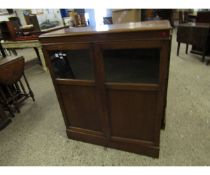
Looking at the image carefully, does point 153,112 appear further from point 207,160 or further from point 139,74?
point 207,160

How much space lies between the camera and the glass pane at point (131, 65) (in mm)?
A: 1182

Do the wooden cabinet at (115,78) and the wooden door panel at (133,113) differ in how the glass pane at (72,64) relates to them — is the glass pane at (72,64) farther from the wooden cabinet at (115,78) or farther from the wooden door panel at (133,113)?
the wooden door panel at (133,113)

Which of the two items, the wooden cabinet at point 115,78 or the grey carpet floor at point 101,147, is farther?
the grey carpet floor at point 101,147

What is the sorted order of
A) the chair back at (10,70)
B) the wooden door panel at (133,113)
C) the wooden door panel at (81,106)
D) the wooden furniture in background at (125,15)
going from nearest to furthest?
1. the wooden door panel at (133,113)
2. the wooden door panel at (81,106)
3. the chair back at (10,70)
4. the wooden furniture in background at (125,15)

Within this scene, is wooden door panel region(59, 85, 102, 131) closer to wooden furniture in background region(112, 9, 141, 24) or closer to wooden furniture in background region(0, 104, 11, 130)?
wooden furniture in background region(0, 104, 11, 130)

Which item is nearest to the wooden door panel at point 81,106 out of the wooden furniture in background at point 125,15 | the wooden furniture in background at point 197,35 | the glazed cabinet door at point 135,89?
the glazed cabinet door at point 135,89

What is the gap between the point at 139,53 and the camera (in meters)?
1.18

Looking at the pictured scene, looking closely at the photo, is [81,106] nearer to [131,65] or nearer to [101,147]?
[101,147]

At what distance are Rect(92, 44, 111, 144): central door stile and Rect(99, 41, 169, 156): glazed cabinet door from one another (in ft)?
0.08

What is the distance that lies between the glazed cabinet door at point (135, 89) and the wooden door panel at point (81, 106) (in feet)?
0.49

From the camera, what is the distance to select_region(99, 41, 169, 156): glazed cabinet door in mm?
1156

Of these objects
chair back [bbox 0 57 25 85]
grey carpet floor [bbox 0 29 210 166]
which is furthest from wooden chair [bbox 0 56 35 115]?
grey carpet floor [bbox 0 29 210 166]

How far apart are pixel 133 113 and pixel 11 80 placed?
5.65 feet

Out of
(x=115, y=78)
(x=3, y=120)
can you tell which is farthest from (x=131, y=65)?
(x=3, y=120)
